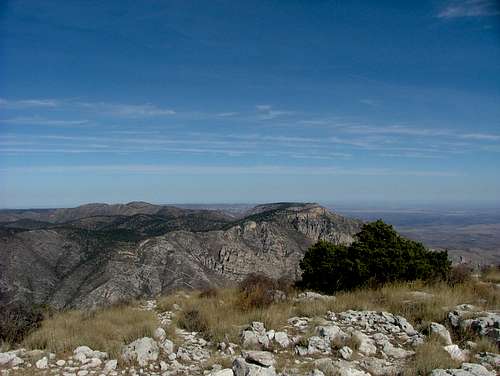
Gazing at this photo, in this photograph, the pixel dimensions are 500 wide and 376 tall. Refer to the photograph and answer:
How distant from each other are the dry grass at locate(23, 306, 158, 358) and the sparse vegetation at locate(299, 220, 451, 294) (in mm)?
6220

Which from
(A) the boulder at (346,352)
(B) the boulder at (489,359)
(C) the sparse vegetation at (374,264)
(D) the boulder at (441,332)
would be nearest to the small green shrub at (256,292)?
(C) the sparse vegetation at (374,264)

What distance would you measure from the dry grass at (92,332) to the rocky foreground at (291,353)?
216 millimetres

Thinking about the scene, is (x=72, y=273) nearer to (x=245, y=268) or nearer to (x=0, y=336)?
(x=245, y=268)

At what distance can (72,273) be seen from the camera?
10062cm

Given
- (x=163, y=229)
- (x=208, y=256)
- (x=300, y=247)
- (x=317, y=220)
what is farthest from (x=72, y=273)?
(x=317, y=220)

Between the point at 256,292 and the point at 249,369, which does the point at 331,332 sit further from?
A: the point at 256,292

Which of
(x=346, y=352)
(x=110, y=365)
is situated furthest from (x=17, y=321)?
(x=346, y=352)

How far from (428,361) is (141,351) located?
4.69 m

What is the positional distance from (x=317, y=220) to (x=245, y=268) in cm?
4395

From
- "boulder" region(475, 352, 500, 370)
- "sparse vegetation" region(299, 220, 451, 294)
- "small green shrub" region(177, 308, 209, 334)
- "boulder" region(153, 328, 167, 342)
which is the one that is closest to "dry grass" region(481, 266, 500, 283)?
"sparse vegetation" region(299, 220, 451, 294)

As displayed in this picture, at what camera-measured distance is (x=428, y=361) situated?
6.43 m

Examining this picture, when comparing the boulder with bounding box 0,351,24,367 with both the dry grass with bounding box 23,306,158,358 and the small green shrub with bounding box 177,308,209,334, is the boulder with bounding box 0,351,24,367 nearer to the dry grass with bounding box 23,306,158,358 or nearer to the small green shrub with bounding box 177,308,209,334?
the dry grass with bounding box 23,306,158,358

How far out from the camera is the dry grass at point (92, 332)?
24.3ft

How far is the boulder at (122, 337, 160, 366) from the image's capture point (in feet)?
22.6
